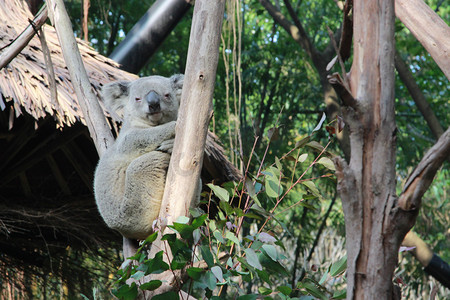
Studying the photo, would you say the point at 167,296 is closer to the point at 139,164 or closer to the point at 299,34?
the point at 139,164

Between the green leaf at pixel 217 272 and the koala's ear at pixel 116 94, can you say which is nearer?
the green leaf at pixel 217 272

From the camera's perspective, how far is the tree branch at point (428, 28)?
1.96 meters

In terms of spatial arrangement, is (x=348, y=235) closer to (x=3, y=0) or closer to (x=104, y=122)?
(x=104, y=122)

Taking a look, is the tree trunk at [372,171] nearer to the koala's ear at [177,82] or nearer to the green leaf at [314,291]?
the green leaf at [314,291]

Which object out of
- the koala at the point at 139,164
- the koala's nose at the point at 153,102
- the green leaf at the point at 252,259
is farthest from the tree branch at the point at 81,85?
the green leaf at the point at 252,259

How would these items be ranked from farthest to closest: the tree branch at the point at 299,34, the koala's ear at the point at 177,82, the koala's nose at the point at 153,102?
the tree branch at the point at 299,34 → the koala's ear at the point at 177,82 → the koala's nose at the point at 153,102

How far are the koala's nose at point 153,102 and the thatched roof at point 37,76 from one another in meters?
0.53

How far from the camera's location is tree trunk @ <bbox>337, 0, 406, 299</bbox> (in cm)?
119

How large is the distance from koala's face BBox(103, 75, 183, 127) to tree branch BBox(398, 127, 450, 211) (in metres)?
1.66

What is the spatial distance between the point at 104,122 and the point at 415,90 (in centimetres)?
328

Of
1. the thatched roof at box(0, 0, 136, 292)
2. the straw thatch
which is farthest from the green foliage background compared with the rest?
the thatched roof at box(0, 0, 136, 292)

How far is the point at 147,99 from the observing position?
2.63 metres

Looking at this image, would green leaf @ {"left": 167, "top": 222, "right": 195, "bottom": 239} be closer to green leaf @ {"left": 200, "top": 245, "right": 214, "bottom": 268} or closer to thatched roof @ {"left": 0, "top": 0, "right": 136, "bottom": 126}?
green leaf @ {"left": 200, "top": 245, "right": 214, "bottom": 268}

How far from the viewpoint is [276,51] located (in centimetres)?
648
